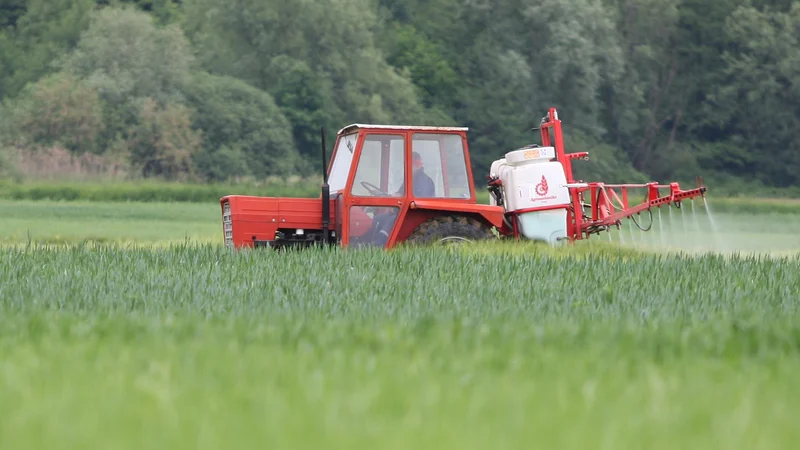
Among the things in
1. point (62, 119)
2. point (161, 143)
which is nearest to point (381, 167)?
point (161, 143)

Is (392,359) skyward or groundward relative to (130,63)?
groundward

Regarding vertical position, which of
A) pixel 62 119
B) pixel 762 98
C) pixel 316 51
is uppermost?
pixel 316 51

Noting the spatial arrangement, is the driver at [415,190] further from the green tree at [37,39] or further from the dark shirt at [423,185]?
the green tree at [37,39]

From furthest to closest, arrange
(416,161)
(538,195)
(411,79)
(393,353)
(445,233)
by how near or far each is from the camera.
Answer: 1. (411,79)
2. (538,195)
3. (445,233)
4. (416,161)
5. (393,353)

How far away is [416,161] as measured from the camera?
1304 centimetres

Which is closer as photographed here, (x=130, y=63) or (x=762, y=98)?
(x=130, y=63)

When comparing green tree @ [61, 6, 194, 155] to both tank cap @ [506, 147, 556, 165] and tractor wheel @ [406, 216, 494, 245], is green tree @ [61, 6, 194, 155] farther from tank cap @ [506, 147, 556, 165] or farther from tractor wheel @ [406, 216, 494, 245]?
tractor wheel @ [406, 216, 494, 245]

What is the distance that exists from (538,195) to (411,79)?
45870mm

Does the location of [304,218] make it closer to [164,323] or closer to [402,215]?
[402,215]

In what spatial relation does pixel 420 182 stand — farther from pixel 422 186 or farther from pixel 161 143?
pixel 161 143

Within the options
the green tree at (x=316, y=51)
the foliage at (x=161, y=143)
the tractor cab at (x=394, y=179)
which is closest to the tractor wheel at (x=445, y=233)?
the tractor cab at (x=394, y=179)

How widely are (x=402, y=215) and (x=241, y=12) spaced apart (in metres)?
42.6

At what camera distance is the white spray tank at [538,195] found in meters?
13.4

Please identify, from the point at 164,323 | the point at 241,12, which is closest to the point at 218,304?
the point at 164,323
